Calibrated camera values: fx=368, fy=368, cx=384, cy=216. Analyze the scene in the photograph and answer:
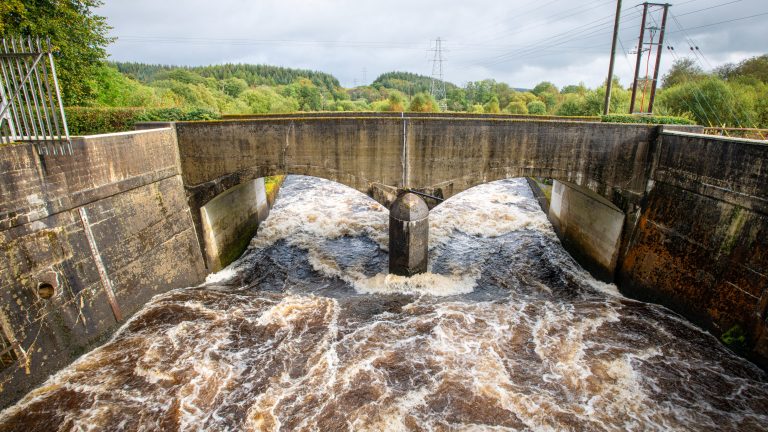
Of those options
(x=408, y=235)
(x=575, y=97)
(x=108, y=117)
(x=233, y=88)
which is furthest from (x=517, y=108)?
(x=233, y=88)

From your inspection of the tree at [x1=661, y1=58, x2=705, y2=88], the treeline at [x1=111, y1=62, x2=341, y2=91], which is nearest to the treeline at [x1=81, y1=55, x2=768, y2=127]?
the tree at [x1=661, y1=58, x2=705, y2=88]

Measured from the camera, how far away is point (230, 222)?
1683cm

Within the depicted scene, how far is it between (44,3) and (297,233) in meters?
14.8

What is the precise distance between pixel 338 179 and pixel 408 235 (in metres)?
3.48

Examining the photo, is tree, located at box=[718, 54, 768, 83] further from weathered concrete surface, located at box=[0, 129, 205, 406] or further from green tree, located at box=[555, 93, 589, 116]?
weathered concrete surface, located at box=[0, 129, 205, 406]

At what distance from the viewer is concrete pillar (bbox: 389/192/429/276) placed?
13.8 metres

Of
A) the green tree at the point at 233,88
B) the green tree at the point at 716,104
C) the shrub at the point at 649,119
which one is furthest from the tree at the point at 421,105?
the green tree at the point at 233,88

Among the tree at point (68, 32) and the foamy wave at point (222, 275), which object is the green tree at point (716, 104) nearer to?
the foamy wave at point (222, 275)

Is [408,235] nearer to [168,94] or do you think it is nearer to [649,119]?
[649,119]

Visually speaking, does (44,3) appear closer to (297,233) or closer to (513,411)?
(297,233)

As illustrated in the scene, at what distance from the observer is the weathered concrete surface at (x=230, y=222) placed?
15062 millimetres

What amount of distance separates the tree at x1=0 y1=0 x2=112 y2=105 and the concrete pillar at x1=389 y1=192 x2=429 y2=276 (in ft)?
49.3

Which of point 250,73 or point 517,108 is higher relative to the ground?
point 250,73

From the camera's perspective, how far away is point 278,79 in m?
134
